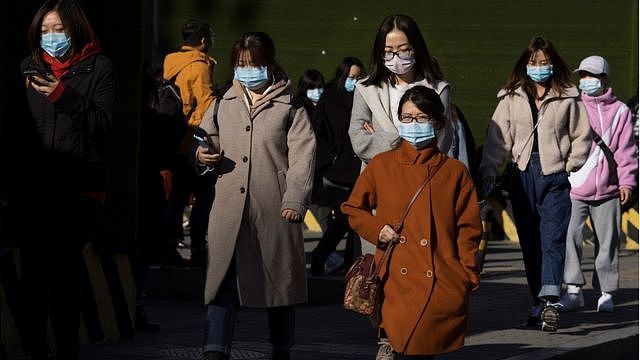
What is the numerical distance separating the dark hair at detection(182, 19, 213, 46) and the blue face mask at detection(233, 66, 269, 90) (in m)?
5.53

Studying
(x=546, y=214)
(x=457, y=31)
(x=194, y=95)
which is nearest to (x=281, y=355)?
(x=546, y=214)

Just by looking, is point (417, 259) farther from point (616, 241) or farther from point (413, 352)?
point (616, 241)

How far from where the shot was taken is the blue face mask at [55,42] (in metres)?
9.31

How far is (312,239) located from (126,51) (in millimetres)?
10738

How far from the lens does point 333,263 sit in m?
16.6

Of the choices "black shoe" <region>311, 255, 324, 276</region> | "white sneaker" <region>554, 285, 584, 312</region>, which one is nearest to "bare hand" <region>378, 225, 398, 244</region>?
"white sneaker" <region>554, 285, 584, 312</region>

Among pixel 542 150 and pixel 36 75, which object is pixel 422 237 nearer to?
pixel 36 75

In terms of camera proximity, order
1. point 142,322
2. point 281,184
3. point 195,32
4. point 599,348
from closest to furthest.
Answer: point 281,184, point 599,348, point 142,322, point 195,32

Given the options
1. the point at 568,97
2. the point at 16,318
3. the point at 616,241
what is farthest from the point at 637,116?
the point at 16,318

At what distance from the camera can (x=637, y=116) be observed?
67.6ft

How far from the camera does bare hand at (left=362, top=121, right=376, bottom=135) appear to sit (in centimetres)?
1010

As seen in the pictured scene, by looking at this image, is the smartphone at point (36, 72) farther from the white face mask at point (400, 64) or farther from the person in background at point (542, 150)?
the person in background at point (542, 150)

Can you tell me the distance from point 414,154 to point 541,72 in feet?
13.1

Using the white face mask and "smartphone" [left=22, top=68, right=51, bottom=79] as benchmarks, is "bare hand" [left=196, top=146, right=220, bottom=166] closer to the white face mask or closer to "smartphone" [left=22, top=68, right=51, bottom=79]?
"smartphone" [left=22, top=68, right=51, bottom=79]
